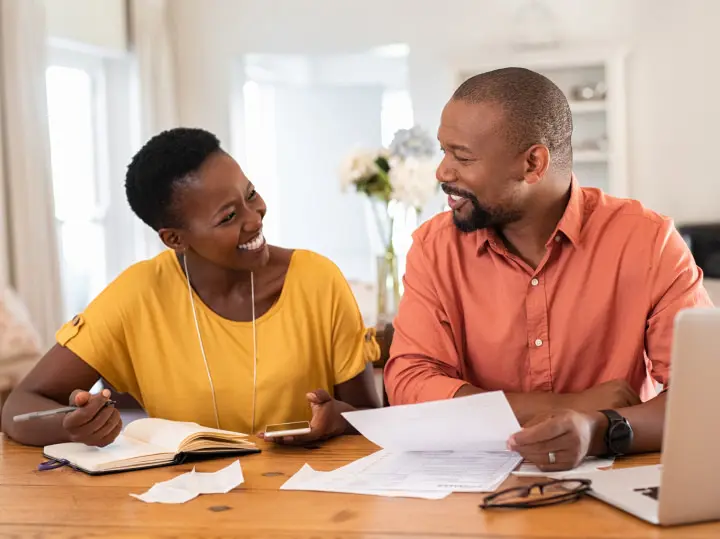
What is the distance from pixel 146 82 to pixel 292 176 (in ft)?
3.98

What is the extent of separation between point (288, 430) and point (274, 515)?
363mm

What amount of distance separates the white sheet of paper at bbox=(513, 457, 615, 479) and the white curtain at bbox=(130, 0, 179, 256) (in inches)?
167

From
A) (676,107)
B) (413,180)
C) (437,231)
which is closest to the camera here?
(437,231)

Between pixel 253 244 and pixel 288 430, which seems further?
pixel 253 244

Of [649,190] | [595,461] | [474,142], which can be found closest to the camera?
[595,461]

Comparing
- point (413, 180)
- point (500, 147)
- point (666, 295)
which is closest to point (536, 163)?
point (500, 147)

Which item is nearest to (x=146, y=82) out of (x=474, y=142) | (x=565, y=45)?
(x=565, y=45)

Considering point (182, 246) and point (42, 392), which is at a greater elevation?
point (182, 246)

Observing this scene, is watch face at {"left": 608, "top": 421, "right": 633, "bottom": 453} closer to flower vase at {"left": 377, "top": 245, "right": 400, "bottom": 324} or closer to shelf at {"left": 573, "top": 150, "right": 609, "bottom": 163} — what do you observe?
flower vase at {"left": 377, "top": 245, "right": 400, "bottom": 324}

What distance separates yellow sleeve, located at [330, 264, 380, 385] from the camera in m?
2.05

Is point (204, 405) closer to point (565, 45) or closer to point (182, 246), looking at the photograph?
point (182, 246)

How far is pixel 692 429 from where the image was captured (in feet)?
3.73

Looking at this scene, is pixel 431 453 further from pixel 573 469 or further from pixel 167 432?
pixel 167 432

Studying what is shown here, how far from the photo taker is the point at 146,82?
18.1 ft
